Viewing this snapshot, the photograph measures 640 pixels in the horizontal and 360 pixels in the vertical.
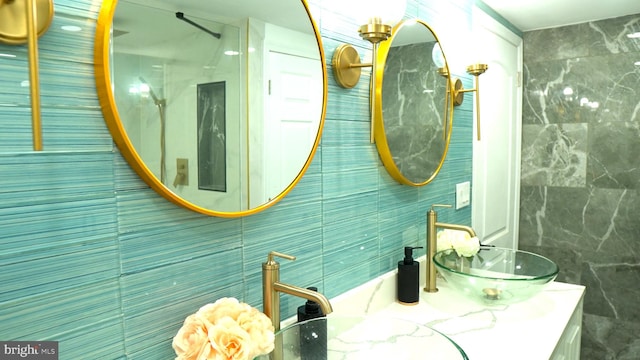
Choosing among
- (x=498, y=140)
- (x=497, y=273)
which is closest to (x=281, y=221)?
(x=497, y=273)

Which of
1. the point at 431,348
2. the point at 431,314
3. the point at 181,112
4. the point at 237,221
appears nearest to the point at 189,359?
the point at 237,221

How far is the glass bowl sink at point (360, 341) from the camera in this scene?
0.97 metres

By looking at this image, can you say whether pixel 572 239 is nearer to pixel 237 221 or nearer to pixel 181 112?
pixel 237 221

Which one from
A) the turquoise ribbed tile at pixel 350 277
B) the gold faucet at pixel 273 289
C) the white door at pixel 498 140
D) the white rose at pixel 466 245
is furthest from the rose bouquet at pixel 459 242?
the gold faucet at pixel 273 289

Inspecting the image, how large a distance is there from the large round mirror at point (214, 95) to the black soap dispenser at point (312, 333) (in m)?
0.26

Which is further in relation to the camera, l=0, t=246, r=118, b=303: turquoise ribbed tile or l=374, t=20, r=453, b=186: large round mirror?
l=374, t=20, r=453, b=186: large round mirror

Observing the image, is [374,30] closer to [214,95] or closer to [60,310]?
[214,95]

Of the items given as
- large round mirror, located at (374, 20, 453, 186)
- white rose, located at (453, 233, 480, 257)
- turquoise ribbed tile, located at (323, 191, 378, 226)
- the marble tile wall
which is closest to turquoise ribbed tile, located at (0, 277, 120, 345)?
turquoise ribbed tile, located at (323, 191, 378, 226)

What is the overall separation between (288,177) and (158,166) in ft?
1.11

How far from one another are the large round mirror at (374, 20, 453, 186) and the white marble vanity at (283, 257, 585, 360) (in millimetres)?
388

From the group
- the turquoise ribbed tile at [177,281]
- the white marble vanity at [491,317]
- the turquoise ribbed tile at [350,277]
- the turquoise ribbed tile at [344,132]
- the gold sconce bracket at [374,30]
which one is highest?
the gold sconce bracket at [374,30]

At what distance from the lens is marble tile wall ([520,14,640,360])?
2.35 metres

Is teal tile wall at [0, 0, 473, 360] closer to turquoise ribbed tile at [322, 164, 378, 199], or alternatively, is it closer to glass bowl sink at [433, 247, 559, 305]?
turquoise ribbed tile at [322, 164, 378, 199]

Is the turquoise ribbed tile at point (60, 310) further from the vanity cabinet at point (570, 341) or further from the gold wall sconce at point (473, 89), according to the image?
the gold wall sconce at point (473, 89)
